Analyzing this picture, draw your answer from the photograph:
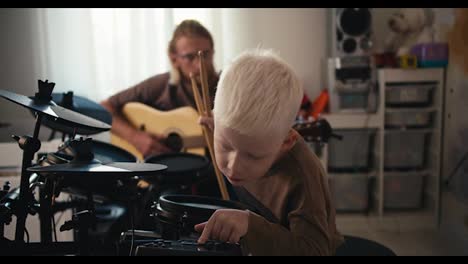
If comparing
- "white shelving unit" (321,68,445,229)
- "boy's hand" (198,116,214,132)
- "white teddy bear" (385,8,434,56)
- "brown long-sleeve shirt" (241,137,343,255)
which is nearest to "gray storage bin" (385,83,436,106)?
"white shelving unit" (321,68,445,229)

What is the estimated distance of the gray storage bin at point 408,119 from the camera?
2230 millimetres

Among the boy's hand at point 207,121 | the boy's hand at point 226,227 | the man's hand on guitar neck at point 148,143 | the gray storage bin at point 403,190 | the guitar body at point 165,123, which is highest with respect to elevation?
the boy's hand at point 207,121

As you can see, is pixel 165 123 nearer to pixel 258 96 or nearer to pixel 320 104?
pixel 320 104

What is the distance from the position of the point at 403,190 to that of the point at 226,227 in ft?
6.79

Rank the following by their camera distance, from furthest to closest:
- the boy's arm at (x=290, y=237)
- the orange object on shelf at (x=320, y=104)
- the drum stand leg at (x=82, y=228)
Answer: the orange object on shelf at (x=320, y=104)
the drum stand leg at (x=82, y=228)
the boy's arm at (x=290, y=237)

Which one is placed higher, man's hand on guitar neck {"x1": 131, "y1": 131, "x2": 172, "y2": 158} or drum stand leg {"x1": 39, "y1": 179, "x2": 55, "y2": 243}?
drum stand leg {"x1": 39, "y1": 179, "x2": 55, "y2": 243}

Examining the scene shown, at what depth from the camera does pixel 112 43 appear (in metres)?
2.24

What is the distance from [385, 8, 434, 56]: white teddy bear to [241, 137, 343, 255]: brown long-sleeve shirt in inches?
72.8

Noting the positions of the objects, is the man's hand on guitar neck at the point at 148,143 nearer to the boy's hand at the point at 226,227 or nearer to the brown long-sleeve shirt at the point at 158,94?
the brown long-sleeve shirt at the point at 158,94

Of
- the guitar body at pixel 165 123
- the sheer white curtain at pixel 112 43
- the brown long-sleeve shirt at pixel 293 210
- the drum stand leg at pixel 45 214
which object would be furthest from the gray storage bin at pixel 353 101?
the drum stand leg at pixel 45 214

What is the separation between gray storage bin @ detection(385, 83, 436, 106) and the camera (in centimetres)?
218

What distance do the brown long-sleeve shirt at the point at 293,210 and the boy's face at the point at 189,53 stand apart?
45.5 inches

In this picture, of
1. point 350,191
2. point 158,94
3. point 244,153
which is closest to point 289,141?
point 244,153

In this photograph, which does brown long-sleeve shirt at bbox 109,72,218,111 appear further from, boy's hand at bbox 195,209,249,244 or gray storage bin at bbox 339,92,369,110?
boy's hand at bbox 195,209,249,244
